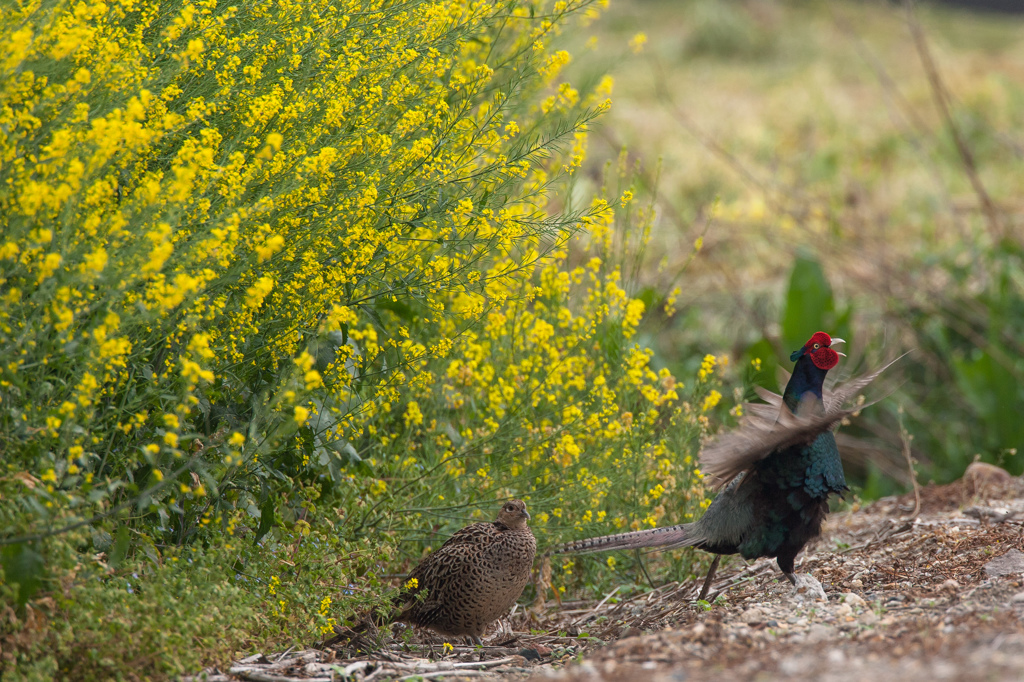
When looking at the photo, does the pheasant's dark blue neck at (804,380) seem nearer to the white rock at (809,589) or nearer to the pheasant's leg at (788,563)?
the pheasant's leg at (788,563)

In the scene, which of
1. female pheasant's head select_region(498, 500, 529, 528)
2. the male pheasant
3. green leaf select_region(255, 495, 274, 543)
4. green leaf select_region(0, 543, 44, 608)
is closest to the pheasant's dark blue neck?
the male pheasant

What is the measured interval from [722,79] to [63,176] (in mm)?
14460

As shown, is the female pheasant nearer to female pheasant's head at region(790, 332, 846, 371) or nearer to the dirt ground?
the dirt ground

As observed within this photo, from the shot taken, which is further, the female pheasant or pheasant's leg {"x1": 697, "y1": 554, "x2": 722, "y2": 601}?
pheasant's leg {"x1": 697, "y1": 554, "x2": 722, "y2": 601}

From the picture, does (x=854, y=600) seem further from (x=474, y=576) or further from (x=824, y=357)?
(x=474, y=576)

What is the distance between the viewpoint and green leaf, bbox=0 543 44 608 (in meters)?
2.58

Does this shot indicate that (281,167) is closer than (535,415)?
Yes

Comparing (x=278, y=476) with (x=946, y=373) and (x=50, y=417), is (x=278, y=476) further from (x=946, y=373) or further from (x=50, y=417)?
(x=946, y=373)

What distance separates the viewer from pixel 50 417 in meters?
2.60

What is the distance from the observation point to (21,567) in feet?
8.46

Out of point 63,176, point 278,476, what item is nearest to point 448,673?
point 278,476

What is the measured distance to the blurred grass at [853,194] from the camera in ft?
24.5

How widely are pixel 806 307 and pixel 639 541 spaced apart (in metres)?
4.25

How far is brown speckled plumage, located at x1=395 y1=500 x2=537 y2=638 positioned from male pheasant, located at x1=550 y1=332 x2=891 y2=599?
0.23 meters
